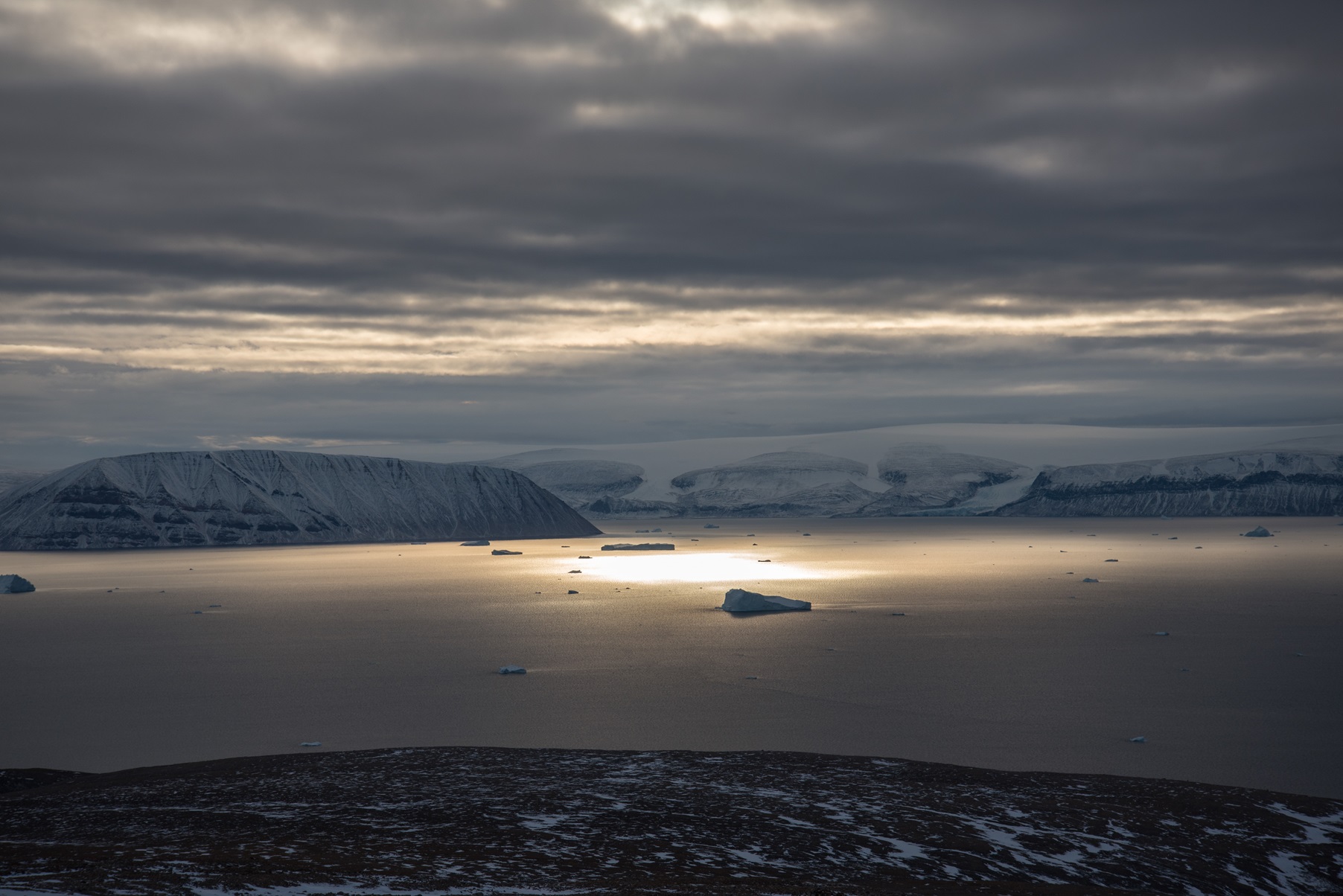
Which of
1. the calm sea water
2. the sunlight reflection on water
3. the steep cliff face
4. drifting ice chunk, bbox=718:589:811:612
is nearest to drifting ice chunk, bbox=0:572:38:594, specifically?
the calm sea water

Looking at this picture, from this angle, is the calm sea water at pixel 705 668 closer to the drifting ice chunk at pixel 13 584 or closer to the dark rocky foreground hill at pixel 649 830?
the drifting ice chunk at pixel 13 584

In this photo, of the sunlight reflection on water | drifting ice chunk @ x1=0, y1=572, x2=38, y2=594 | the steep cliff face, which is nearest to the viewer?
drifting ice chunk @ x1=0, y1=572, x2=38, y2=594

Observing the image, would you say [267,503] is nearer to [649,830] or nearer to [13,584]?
[13,584]

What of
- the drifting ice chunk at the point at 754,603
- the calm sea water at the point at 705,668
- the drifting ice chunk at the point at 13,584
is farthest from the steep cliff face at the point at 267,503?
the drifting ice chunk at the point at 754,603

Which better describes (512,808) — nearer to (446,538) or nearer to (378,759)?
(378,759)

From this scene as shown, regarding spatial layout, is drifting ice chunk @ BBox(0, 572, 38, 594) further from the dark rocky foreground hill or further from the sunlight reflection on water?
the dark rocky foreground hill

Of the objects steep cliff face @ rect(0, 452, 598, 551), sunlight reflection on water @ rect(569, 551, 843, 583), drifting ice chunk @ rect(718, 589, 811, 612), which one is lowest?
sunlight reflection on water @ rect(569, 551, 843, 583)
